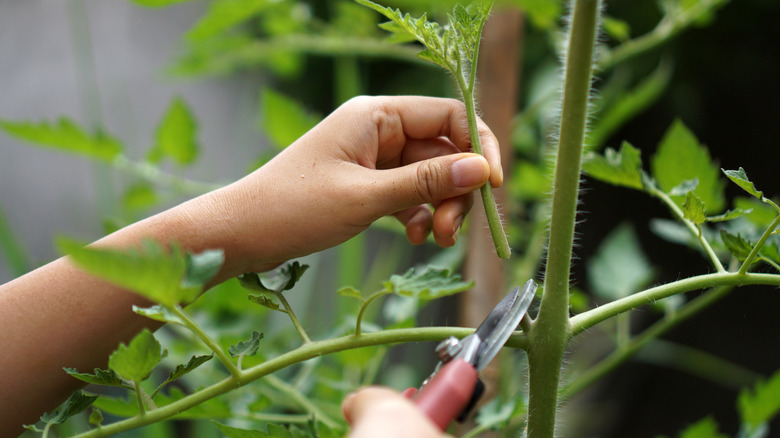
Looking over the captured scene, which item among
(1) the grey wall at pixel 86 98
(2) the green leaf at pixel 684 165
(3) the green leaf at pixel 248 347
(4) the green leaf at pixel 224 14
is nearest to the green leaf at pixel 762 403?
(2) the green leaf at pixel 684 165

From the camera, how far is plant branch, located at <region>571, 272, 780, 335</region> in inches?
10.5

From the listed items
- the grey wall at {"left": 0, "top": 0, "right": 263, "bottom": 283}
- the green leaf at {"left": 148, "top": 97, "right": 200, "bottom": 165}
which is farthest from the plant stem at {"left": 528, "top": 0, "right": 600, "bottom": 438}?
the grey wall at {"left": 0, "top": 0, "right": 263, "bottom": 283}

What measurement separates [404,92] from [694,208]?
3.22 ft

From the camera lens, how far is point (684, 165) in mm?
396

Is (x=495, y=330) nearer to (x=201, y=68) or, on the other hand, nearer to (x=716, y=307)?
(x=201, y=68)

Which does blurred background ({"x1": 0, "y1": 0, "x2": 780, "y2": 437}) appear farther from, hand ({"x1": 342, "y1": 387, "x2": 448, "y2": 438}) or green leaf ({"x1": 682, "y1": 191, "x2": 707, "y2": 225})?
hand ({"x1": 342, "y1": 387, "x2": 448, "y2": 438})

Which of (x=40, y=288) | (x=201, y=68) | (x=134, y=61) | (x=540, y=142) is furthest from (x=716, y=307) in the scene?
(x=134, y=61)

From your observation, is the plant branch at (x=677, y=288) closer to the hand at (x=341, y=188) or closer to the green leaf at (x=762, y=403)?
the hand at (x=341, y=188)

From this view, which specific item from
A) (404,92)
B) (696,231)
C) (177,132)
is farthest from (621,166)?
(404,92)

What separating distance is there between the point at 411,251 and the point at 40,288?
103cm

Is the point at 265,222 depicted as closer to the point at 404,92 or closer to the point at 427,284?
the point at 427,284

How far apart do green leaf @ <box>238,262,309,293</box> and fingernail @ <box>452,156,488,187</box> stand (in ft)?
0.29

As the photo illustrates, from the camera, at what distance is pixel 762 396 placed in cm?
42

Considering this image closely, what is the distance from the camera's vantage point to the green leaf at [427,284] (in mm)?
267
